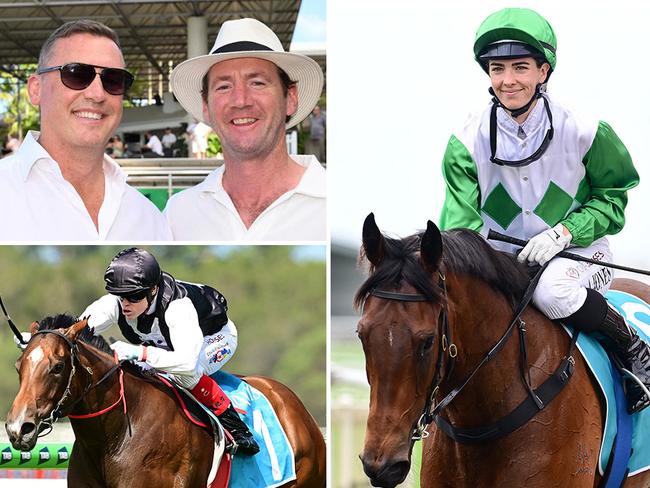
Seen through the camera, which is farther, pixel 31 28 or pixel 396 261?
pixel 31 28

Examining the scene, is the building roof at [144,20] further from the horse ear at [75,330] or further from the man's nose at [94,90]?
the horse ear at [75,330]

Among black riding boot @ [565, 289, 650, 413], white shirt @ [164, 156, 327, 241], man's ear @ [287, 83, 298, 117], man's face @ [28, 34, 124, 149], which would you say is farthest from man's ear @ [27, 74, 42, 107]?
black riding boot @ [565, 289, 650, 413]

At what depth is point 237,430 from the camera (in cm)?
365

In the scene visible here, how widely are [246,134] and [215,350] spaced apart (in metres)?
1.01

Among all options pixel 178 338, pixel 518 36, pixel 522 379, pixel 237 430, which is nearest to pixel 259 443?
pixel 237 430

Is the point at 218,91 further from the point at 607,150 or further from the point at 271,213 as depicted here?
the point at 607,150

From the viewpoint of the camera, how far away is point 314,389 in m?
4.39

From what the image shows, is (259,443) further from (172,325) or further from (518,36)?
(518,36)

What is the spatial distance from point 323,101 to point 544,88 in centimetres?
285

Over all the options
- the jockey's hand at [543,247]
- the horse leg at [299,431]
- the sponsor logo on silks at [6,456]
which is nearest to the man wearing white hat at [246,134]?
the horse leg at [299,431]

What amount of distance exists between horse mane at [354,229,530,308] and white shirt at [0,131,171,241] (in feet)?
5.13

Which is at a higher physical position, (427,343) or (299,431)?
(427,343)

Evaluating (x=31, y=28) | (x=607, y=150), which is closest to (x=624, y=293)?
(x=607, y=150)

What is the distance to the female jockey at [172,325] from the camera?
3.29 metres
